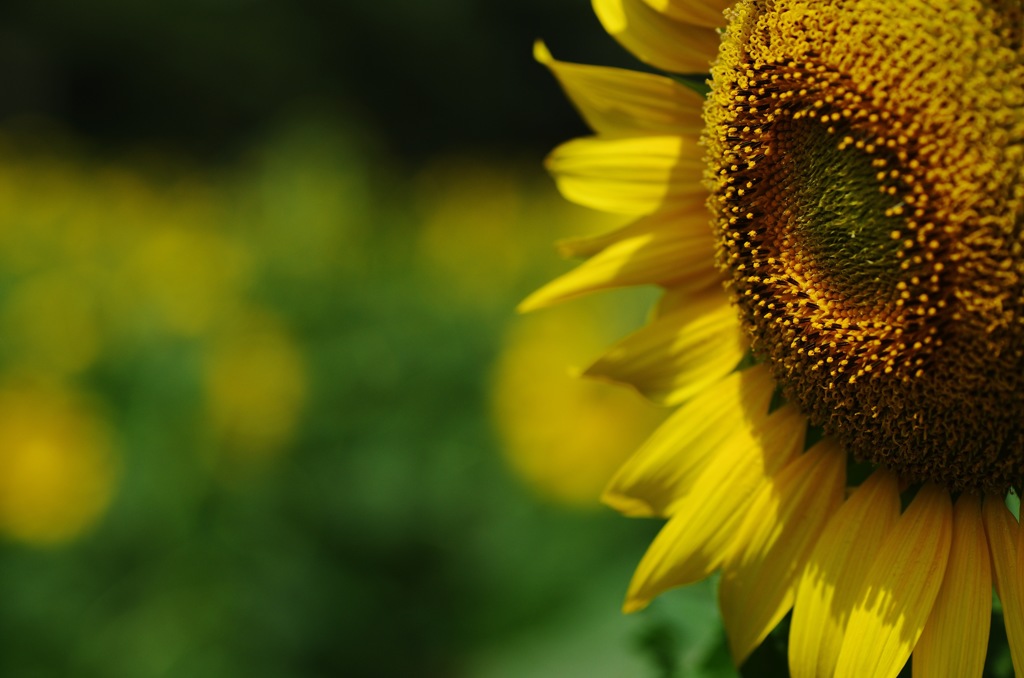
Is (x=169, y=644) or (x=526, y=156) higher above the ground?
(x=526, y=156)

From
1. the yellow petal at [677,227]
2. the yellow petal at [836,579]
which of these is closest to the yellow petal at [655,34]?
the yellow petal at [677,227]

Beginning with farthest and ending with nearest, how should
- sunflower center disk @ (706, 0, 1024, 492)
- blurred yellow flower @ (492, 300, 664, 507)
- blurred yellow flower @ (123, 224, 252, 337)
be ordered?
blurred yellow flower @ (123, 224, 252, 337) → blurred yellow flower @ (492, 300, 664, 507) → sunflower center disk @ (706, 0, 1024, 492)

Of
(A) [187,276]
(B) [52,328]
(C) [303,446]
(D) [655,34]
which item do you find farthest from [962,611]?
(A) [187,276]

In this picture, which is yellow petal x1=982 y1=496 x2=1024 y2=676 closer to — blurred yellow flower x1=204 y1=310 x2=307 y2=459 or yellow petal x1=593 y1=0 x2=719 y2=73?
yellow petal x1=593 y1=0 x2=719 y2=73

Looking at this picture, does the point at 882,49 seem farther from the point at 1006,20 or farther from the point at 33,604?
the point at 33,604

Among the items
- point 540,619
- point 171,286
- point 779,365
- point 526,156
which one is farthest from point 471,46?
point 779,365

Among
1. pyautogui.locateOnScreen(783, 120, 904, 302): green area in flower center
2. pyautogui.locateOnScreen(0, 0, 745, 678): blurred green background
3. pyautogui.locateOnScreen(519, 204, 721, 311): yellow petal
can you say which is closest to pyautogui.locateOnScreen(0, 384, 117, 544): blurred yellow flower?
pyautogui.locateOnScreen(0, 0, 745, 678): blurred green background

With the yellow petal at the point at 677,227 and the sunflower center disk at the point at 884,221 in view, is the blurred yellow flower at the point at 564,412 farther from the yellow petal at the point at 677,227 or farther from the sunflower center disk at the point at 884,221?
the sunflower center disk at the point at 884,221
